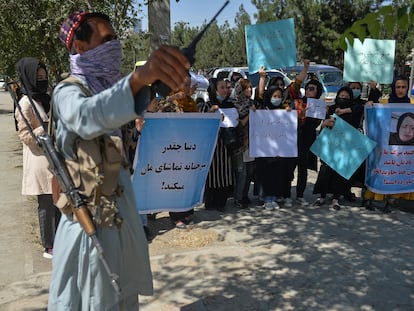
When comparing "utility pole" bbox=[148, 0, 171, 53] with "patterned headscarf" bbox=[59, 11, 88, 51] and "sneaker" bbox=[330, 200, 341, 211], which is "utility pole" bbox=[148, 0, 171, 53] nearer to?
"sneaker" bbox=[330, 200, 341, 211]

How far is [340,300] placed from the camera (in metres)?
3.54

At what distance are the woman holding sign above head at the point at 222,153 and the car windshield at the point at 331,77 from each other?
12.4 metres

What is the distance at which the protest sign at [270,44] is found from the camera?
550 centimetres

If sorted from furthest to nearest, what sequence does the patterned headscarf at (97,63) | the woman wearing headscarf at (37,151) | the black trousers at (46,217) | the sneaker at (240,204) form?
the sneaker at (240,204), the black trousers at (46,217), the woman wearing headscarf at (37,151), the patterned headscarf at (97,63)

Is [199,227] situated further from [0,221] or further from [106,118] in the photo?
[106,118]

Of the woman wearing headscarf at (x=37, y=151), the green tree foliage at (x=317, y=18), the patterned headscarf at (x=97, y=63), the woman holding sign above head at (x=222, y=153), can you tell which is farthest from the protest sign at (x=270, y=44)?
the green tree foliage at (x=317, y=18)

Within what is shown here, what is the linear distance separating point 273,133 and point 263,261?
198 centimetres

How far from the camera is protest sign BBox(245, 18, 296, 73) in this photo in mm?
5504

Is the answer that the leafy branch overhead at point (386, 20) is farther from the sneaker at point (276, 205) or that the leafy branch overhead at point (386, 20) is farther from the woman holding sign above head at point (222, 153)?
the sneaker at point (276, 205)

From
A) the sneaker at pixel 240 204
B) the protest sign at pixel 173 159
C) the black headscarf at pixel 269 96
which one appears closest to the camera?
the protest sign at pixel 173 159

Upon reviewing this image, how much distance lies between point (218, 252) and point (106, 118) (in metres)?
3.19

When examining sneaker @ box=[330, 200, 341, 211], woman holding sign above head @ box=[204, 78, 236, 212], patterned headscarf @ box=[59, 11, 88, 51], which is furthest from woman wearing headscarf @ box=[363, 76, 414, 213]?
patterned headscarf @ box=[59, 11, 88, 51]

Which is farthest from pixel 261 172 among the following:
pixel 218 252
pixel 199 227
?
pixel 218 252

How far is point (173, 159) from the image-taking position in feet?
16.3
